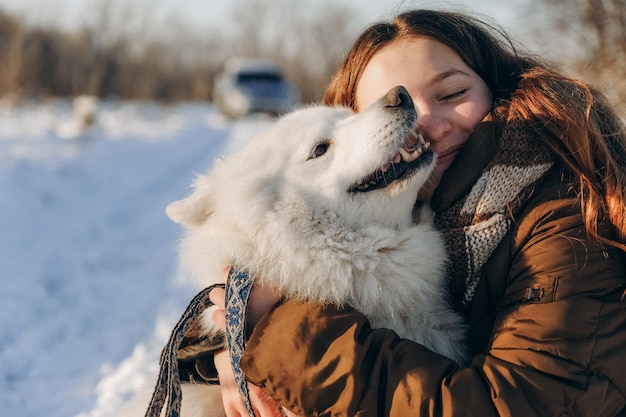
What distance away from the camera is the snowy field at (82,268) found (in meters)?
4.04

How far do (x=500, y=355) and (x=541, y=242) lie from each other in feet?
1.37

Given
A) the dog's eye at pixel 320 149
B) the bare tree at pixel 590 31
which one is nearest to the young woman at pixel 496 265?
the dog's eye at pixel 320 149

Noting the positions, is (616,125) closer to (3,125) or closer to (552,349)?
(552,349)

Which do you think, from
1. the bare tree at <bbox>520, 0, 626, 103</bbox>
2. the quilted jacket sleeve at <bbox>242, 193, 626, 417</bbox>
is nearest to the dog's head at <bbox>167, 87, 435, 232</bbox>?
the quilted jacket sleeve at <bbox>242, 193, 626, 417</bbox>

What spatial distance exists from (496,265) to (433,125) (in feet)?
2.45

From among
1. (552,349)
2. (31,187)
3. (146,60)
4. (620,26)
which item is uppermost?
(146,60)

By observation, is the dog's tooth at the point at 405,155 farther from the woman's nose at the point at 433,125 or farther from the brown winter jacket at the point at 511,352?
the brown winter jacket at the point at 511,352

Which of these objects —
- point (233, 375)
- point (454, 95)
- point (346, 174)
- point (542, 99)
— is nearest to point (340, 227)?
point (346, 174)

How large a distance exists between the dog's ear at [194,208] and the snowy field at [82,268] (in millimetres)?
354

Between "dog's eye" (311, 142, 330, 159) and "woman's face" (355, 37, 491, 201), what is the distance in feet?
1.38

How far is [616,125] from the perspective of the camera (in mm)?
2475

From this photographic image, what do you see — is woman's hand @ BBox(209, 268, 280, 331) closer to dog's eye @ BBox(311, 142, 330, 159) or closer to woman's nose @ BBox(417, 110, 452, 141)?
dog's eye @ BBox(311, 142, 330, 159)

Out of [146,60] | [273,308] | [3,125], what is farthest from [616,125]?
[146,60]

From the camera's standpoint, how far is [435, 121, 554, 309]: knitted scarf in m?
2.14
